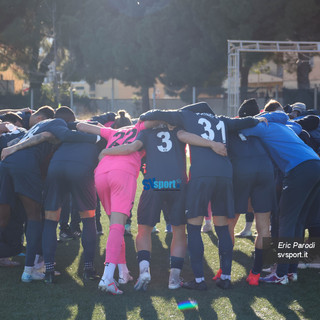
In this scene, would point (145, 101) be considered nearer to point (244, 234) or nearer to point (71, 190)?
point (244, 234)

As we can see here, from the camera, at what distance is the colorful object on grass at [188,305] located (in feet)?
14.0

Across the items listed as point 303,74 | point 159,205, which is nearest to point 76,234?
point 159,205

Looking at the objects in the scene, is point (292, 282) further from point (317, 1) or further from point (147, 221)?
point (317, 1)

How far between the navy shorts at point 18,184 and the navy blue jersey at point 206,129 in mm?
1337

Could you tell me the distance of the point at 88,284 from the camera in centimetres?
489

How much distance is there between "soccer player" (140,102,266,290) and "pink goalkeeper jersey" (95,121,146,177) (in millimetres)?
286

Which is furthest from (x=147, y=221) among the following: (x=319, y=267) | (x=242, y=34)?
(x=242, y=34)

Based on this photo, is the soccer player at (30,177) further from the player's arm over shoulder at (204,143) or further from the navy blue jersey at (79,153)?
the player's arm over shoulder at (204,143)

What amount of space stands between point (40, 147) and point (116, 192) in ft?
3.46

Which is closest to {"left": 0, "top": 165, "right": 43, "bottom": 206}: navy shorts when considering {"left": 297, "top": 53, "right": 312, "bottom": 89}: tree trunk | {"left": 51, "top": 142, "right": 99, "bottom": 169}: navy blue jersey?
{"left": 51, "top": 142, "right": 99, "bottom": 169}: navy blue jersey

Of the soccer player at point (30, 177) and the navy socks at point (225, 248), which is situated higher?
the soccer player at point (30, 177)

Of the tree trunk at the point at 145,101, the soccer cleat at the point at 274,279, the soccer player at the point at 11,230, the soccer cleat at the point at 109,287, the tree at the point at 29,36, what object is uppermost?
the tree at the point at 29,36

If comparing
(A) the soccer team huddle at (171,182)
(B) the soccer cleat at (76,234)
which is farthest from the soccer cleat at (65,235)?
(A) the soccer team huddle at (171,182)

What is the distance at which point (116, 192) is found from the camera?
15.6 feet
